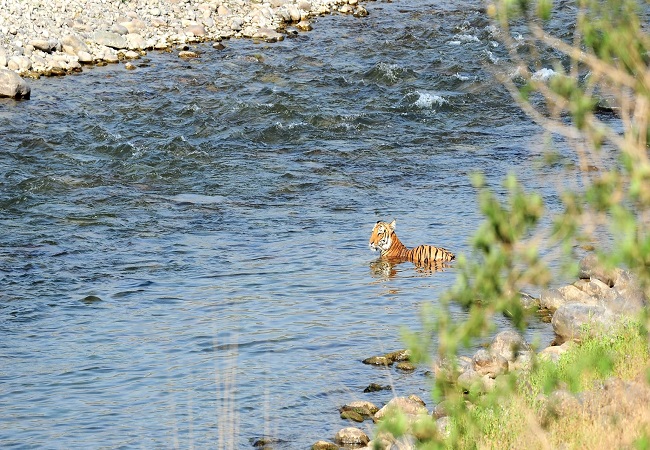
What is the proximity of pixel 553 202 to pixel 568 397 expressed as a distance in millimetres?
7808

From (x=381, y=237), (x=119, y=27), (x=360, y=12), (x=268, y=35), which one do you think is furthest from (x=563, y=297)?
(x=360, y=12)

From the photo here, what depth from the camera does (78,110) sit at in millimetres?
19047

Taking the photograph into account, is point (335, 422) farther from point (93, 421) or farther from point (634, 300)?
point (634, 300)

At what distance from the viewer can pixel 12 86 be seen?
19.3 metres

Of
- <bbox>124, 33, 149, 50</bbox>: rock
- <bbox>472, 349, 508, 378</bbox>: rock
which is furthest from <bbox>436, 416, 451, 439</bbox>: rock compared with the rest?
<bbox>124, 33, 149, 50</bbox>: rock

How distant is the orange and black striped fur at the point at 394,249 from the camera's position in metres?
12.5

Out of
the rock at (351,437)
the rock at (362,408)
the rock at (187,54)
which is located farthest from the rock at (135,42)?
the rock at (351,437)

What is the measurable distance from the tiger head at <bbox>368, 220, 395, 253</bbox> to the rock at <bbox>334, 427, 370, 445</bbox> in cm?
505

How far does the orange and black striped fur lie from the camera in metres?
12.5

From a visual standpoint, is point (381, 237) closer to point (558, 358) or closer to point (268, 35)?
point (558, 358)

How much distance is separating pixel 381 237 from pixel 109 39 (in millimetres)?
12868

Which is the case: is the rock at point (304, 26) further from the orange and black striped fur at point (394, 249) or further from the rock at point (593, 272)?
the rock at point (593, 272)

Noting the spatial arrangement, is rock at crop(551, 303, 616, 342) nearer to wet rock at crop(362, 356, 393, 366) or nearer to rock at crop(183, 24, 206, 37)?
wet rock at crop(362, 356, 393, 366)

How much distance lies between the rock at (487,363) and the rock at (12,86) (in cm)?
1260
